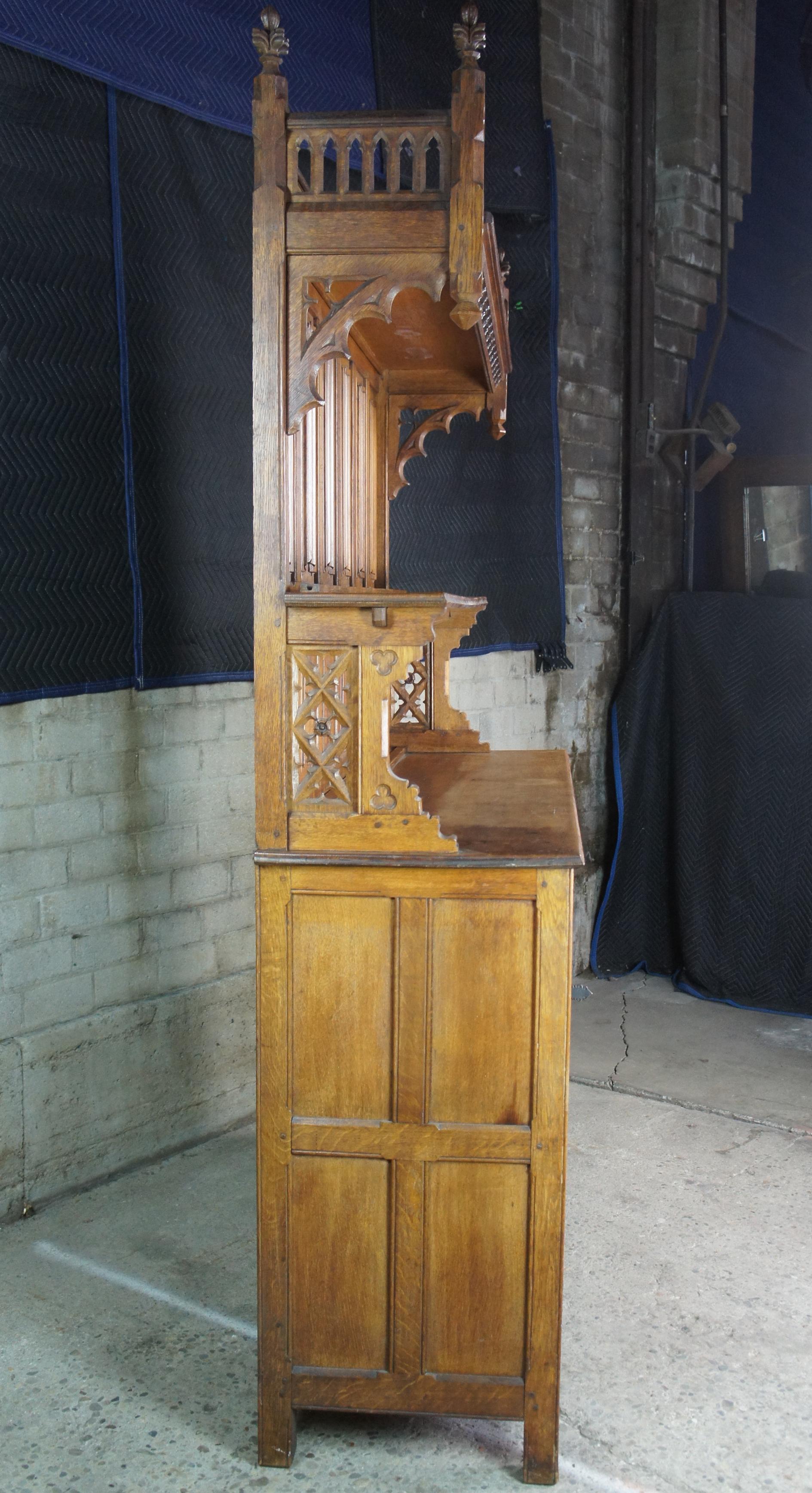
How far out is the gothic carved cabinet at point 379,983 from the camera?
2.10m

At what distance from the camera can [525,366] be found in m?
4.66

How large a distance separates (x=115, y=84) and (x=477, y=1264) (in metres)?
2.80

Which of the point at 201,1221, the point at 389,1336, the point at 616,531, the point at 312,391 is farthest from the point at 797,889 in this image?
the point at 312,391

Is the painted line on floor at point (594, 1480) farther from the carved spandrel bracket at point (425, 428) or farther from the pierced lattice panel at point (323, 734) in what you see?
the carved spandrel bracket at point (425, 428)

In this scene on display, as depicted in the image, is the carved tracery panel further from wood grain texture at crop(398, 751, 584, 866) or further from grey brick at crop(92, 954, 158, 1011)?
grey brick at crop(92, 954, 158, 1011)

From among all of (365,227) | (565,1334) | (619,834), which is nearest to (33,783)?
(365,227)

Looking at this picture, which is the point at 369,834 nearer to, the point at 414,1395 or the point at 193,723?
the point at 414,1395

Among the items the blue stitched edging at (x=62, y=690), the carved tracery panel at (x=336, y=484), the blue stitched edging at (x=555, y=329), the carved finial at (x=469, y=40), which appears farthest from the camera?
the blue stitched edging at (x=555, y=329)

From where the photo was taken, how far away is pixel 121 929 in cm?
341

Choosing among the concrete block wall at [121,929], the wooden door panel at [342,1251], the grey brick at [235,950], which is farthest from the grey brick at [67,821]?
the wooden door panel at [342,1251]

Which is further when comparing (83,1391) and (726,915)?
(726,915)

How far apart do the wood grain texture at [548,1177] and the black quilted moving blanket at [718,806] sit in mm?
2963

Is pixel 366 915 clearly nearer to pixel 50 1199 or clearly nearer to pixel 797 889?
pixel 50 1199

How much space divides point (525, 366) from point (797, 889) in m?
2.26
